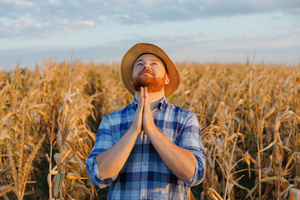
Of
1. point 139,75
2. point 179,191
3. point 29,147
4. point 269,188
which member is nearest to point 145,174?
point 179,191

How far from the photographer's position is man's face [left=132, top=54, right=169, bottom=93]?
7.39ft

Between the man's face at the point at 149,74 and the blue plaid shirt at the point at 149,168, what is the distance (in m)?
0.29

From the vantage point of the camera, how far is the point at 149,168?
2.16m

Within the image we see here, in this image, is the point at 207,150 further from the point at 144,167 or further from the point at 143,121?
the point at 143,121

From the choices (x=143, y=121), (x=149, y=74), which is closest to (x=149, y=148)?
(x=143, y=121)

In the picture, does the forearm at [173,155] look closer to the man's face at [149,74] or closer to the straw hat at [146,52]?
→ the man's face at [149,74]

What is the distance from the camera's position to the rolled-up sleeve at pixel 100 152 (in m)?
2.03

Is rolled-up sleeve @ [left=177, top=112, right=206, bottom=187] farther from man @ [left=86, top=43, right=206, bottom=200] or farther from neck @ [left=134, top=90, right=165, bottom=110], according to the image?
neck @ [left=134, top=90, right=165, bottom=110]

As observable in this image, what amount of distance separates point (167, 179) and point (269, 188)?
214cm

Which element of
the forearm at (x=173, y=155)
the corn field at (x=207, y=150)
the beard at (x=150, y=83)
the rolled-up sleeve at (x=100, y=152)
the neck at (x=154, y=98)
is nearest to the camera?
the forearm at (x=173, y=155)

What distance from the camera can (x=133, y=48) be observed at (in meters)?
2.65

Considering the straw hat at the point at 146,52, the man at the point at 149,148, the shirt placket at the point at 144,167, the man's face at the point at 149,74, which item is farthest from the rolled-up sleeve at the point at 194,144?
the straw hat at the point at 146,52

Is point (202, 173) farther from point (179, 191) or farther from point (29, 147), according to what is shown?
point (29, 147)

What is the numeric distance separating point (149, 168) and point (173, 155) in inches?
12.5
